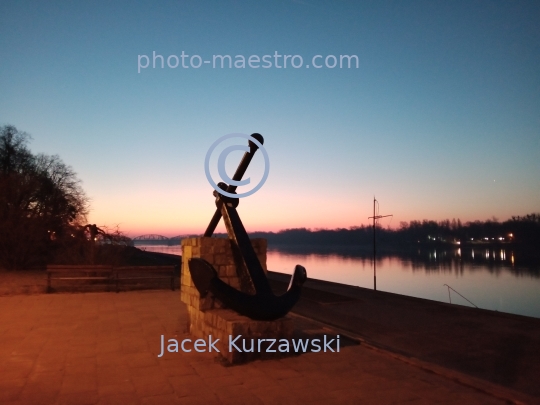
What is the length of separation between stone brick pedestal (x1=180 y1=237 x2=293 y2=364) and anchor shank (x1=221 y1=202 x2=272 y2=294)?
9.9 inches

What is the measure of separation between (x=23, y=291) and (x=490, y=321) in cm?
1101

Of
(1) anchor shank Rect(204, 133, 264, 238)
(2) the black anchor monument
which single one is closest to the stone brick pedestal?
(2) the black anchor monument

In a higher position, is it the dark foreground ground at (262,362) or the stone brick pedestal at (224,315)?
the stone brick pedestal at (224,315)

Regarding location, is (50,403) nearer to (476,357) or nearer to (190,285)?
(190,285)

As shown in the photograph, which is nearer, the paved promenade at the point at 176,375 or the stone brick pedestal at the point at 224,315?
the paved promenade at the point at 176,375

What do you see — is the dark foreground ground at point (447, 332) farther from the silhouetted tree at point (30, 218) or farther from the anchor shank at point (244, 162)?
the silhouetted tree at point (30, 218)

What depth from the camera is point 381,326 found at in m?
9.38

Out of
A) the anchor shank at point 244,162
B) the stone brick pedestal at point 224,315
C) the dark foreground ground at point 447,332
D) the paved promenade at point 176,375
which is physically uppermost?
the anchor shank at point 244,162

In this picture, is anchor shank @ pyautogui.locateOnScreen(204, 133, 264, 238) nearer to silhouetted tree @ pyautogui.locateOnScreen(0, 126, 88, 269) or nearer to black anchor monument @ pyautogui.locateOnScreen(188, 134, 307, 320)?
black anchor monument @ pyautogui.locateOnScreen(188, 134, 307, 320)

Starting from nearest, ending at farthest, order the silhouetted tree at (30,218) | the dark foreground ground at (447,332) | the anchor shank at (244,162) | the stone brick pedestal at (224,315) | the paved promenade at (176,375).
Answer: the paved promenade at (176,375), the stone brick pedestal at (224,315), the dark foreground ground at (447,332), the anchor shank at (244,162), the silhouetted tree at (30,218)

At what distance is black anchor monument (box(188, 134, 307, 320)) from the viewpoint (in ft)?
19.0

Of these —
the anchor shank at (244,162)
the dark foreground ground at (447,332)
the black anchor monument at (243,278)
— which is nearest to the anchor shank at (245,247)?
the black anchor monument at (243,278)

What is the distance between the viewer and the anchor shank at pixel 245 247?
20.4 feet

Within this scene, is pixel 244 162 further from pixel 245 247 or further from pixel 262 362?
pixel 262 362
